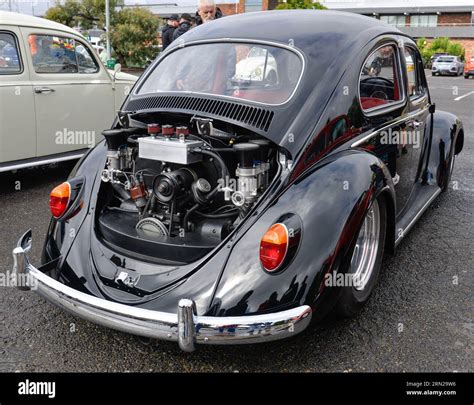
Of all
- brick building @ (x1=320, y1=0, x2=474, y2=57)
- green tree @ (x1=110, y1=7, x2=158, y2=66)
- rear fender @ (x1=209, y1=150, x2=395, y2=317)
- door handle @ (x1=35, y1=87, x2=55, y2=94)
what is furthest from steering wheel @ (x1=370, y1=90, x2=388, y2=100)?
brick building @ (x1=320, y1=0, x2=474, y2=57)

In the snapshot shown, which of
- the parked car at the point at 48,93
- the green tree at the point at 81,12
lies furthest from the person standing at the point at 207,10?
the green tree at the point at 81,12

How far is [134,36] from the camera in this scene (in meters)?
24.7

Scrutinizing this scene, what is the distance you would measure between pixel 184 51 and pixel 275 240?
201 centimetres

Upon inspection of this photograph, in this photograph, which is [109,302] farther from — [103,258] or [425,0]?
[425,0]

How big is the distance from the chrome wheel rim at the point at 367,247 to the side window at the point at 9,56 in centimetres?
431

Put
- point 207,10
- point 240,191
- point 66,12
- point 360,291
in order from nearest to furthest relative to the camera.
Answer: point 240,191
point 360,291
point 207,10
point 66,12

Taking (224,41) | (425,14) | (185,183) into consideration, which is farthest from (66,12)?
(425,14)

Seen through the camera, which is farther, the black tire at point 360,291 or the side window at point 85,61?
the side window at point 85,61

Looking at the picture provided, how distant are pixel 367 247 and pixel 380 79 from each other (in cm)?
137

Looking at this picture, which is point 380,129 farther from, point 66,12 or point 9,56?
point 66,12

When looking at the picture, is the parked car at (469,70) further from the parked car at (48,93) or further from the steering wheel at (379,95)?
the steering wheel at (379,95)

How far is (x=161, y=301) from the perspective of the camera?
8.81 feet

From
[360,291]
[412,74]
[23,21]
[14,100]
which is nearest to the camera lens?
[360,291]

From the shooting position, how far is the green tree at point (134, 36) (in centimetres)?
2467
